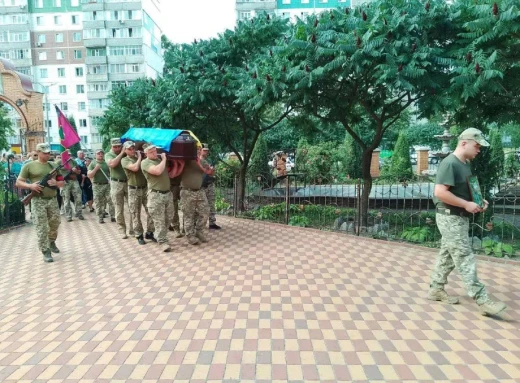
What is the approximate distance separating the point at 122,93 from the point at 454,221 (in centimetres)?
1257

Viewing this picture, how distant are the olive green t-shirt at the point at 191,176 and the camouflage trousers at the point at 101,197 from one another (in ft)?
11.5

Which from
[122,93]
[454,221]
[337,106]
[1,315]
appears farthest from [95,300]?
[122,93]

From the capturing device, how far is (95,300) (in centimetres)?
450

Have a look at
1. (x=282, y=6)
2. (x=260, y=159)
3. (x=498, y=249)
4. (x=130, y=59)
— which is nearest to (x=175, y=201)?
(x=498, y=249)

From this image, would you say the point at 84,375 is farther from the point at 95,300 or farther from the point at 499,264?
the point at 499,264

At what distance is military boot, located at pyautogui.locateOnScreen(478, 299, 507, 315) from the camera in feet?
12.4

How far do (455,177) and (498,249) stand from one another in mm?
2543

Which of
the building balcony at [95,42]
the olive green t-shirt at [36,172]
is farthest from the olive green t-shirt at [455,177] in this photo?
the building balcony at [95,42]

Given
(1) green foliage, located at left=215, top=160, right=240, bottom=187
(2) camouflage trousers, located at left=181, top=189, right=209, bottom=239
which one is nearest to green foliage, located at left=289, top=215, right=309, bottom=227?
(2) camouflage trousers, located at left=181, top=189, right=209, bottom=239

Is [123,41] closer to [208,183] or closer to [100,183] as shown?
[100,183]

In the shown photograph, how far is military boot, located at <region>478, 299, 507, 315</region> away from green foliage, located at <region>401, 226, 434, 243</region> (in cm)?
282

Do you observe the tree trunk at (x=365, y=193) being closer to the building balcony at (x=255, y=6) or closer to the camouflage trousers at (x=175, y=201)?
the camouflage trousers at (x=175, y=201)

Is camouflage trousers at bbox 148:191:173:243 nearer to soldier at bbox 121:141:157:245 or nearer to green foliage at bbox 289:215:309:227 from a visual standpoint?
soldier at bbox 121:141:157:245

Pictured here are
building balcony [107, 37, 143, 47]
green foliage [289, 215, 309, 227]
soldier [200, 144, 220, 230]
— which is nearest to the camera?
soldier [200, 144, 220, 230]
